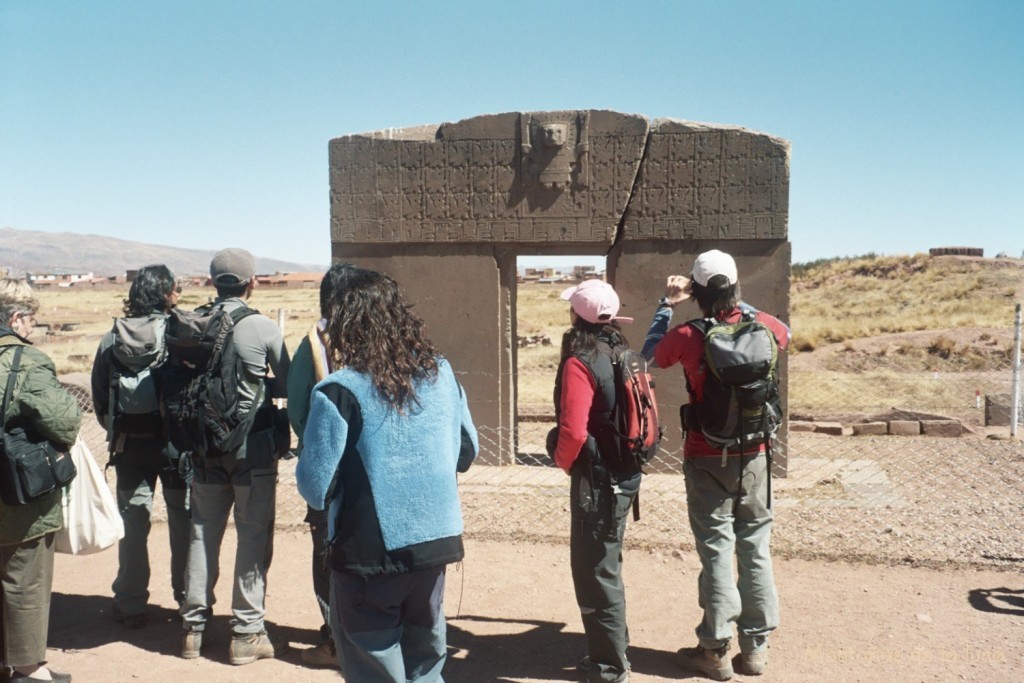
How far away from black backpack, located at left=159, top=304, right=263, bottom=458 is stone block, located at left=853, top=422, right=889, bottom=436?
8187 millimetres

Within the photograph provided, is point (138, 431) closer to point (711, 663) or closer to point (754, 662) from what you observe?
point (711, 663)

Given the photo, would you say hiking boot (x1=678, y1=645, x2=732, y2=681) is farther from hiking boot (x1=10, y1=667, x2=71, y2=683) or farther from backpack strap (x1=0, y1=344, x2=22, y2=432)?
backpack strap (x1=0, y1=344, x2=22, y2=432)

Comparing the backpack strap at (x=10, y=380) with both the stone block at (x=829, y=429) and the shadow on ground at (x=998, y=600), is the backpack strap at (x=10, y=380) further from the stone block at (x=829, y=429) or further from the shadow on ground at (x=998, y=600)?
the stone block at (x=829, y=429)

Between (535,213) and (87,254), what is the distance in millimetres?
179355

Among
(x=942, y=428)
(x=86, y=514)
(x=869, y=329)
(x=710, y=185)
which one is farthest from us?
(x=869, y=329)

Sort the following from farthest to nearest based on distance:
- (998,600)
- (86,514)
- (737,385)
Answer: (998,600) < (86,514) < (737,385)

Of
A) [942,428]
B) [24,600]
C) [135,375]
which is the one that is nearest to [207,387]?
[135,375]

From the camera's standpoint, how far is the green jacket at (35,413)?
349 centimetres

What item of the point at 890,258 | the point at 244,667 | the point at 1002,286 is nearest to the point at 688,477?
the point at 244,667

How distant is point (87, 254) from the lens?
550 ft

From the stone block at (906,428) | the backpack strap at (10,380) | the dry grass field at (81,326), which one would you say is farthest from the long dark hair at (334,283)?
the stone block at (906,428)

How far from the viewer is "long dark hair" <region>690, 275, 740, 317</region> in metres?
3.82

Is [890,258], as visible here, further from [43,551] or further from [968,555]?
Answer: [43,551]

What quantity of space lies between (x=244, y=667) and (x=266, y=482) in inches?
34.9
